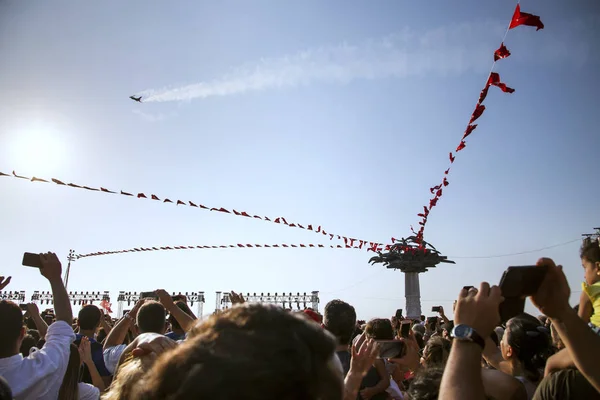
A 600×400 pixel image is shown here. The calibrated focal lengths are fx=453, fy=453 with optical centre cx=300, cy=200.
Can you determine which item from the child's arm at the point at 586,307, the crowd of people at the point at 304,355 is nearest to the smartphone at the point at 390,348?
the crowd of people at the point at 304,355

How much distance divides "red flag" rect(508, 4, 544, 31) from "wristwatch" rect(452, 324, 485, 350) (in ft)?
19.5

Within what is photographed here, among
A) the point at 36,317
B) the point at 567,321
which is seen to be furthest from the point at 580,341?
the point at 36,317

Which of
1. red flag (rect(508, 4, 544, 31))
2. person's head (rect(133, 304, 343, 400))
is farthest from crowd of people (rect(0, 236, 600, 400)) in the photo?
red flag (rect(508, 4, 544, 31))

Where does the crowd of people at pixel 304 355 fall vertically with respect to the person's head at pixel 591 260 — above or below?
below

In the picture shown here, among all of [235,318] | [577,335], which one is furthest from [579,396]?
[235,318]

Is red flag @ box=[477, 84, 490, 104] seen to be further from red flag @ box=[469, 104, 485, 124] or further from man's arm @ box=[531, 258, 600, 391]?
man's arm @ box=[531, 258, 600, 391]

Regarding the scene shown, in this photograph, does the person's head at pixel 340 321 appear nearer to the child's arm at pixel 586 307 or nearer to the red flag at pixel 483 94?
the child's arm at pixel 586 307

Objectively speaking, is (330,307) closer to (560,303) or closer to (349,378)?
(349,378)

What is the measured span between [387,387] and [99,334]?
4.99 m

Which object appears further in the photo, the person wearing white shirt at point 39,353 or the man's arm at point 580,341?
the person wearing white shirt at point 39,353

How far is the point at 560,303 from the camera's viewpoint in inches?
89.0

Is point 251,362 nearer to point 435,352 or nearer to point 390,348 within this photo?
point 390,348

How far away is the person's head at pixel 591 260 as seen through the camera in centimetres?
373

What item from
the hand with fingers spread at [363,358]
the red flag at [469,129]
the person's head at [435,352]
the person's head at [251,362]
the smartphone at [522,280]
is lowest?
the person's head at [435,352]
